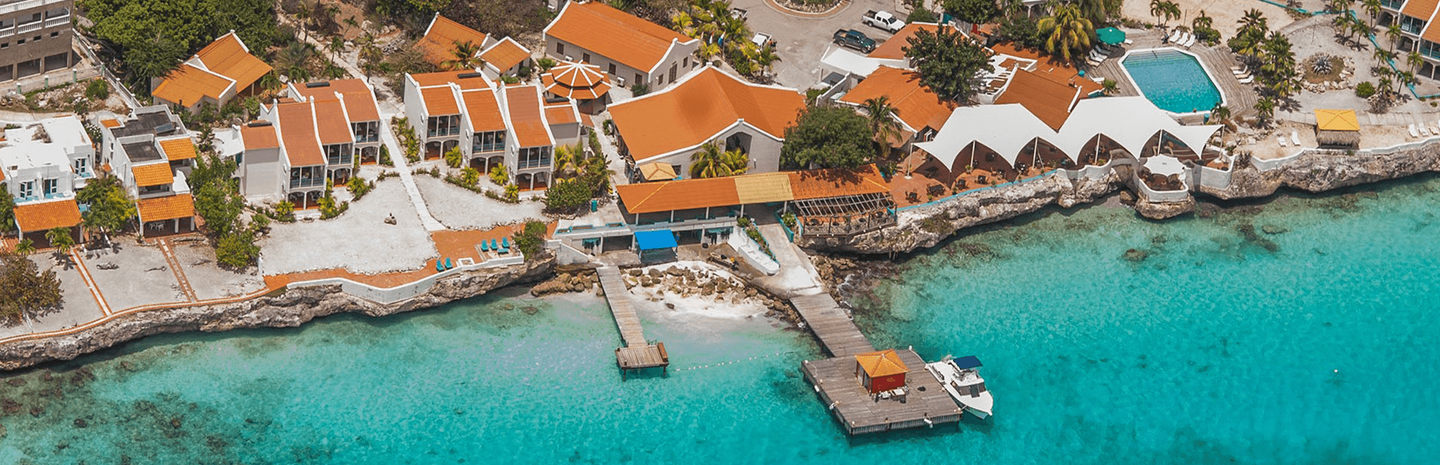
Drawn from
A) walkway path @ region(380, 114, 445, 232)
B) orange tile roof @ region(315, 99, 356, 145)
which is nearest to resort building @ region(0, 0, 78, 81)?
orange tile roof @ region(315, 99, 356, 145)

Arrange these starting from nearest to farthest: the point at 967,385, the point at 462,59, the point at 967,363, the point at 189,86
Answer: the point at 967,385, the point at 967,363, the point at 189,86, the point at 462,59

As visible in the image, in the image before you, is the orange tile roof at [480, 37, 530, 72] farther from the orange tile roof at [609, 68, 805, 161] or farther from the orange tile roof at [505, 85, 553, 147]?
the orange tile roof at [609, 68, 805, 161]

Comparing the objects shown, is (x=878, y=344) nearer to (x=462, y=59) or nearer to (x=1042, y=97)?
(x=1042, y=97)

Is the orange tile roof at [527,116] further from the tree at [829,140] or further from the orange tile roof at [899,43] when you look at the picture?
the orange tile roof at [899,43]

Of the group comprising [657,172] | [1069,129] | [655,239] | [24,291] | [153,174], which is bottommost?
[24,291]

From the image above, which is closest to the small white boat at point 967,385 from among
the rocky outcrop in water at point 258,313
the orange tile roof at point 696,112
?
the orange tile roof at point 696,112

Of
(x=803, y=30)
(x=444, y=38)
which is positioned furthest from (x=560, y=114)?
(x=803, y=30)

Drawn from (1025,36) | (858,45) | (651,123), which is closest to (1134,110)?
(1025,36)
